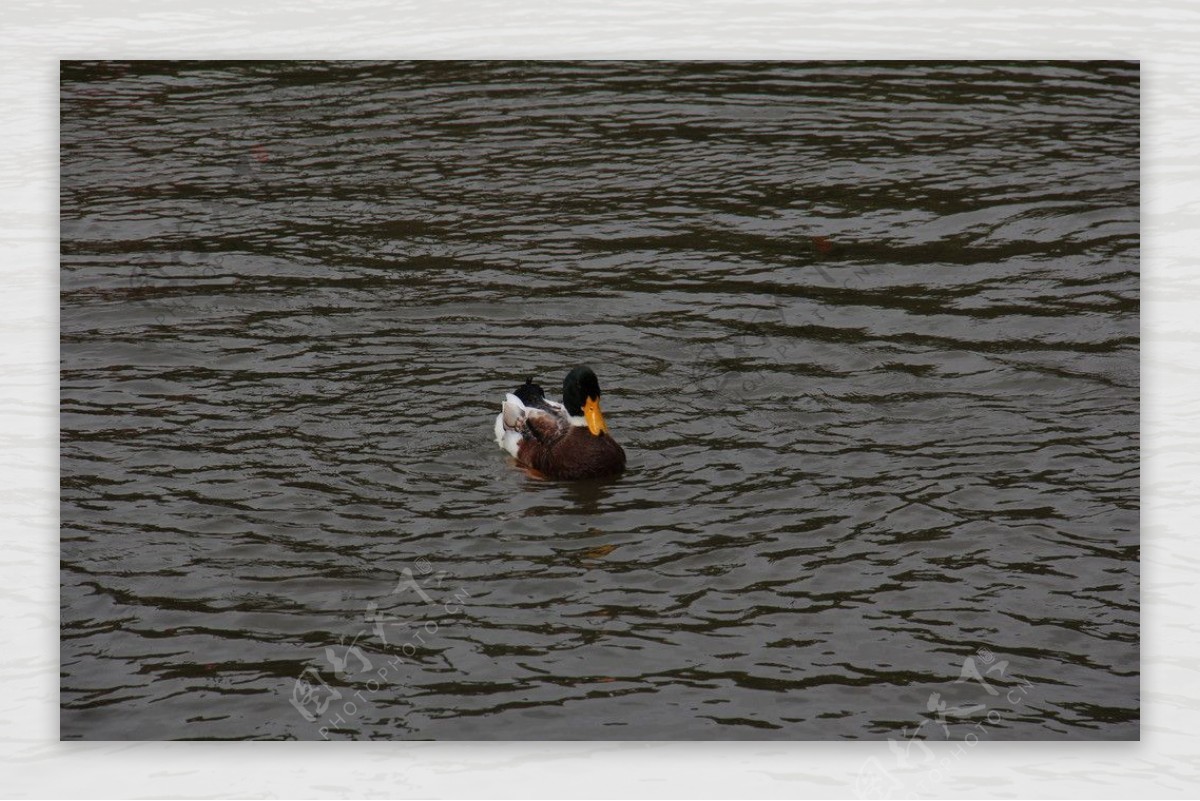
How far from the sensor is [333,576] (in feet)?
29.3

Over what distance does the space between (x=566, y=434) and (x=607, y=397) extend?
2.76ft

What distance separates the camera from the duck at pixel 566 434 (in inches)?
407

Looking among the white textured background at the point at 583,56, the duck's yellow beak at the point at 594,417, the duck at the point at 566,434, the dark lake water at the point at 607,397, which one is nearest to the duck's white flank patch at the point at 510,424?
the duck at the point at 566,434

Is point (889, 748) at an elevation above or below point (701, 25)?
below

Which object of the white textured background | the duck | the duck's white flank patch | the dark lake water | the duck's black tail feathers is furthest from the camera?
the duck's black tail feathers

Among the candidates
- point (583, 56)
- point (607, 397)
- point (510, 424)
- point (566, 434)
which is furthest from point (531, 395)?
point (583, 56)

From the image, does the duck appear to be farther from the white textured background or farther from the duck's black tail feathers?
the white textured background

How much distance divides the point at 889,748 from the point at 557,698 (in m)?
1.54

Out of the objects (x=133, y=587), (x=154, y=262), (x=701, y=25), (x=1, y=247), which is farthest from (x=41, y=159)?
(x=154, y=262)

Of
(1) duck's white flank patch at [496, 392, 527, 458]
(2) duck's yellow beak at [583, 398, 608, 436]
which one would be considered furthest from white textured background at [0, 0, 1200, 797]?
(1) duck's white flank patch at [496, 392, 527, 458]

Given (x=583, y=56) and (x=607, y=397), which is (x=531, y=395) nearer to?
(x=607, y=397)

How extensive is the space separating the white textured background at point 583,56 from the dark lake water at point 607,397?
6.6 inches

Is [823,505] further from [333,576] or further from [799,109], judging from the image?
[799,109]

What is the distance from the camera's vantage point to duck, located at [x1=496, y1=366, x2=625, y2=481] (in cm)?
1034
